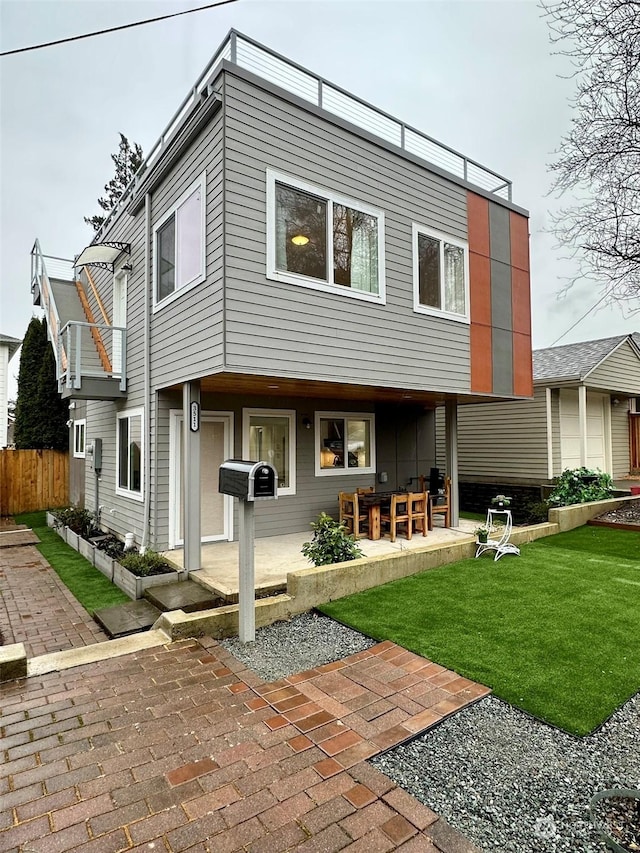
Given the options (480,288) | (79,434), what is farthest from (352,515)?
(79,434)

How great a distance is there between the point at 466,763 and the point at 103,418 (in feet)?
31.3

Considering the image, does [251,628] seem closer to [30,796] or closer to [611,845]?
[30,796]

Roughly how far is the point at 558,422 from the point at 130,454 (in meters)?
10.3

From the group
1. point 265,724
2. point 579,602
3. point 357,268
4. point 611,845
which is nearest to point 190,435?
point 357,268

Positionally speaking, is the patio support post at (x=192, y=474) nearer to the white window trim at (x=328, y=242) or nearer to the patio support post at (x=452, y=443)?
the white window trim at (x=328, y=242)

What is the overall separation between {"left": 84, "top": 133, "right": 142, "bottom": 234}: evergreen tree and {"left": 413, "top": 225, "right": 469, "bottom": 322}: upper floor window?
20.0 metres

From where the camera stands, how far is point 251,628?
4.36 meters

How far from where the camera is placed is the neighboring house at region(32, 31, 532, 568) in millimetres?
5688

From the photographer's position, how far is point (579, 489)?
1087 centimetres

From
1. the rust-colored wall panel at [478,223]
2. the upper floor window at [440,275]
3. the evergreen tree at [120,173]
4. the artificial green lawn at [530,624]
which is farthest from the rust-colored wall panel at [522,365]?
the evergreen tree at [120,173]

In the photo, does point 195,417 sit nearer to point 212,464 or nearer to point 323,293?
point 212,464

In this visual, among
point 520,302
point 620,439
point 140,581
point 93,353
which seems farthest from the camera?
point 620,439

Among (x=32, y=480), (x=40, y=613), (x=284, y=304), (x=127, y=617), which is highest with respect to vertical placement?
(x=284, y=304)

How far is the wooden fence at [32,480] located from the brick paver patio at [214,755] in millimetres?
11696
